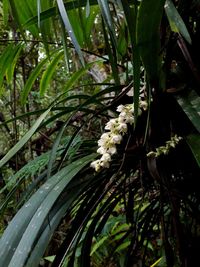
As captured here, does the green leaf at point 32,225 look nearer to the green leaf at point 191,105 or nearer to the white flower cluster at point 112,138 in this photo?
the white flower cluster at point 112,138

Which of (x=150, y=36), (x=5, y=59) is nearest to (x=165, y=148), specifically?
(x=150, y=36)

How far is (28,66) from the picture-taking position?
6.88ft

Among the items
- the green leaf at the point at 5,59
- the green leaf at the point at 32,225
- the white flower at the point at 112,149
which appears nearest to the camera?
the green leaf at the point at 32,225

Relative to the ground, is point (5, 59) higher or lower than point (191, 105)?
higher

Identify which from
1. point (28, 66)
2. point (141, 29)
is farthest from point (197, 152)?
point (28, 66)

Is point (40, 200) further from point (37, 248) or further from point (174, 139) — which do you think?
point (174, 139)

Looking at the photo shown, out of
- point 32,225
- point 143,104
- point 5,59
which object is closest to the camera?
point 32,225

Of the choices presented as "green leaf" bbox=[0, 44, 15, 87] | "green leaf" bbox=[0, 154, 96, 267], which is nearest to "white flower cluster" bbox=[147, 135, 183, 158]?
"green leaf" bbox=[0, 154, 96, 267]

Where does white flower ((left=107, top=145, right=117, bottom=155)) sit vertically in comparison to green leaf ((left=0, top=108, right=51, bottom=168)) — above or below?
below

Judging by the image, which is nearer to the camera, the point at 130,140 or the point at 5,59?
the point at 130,140

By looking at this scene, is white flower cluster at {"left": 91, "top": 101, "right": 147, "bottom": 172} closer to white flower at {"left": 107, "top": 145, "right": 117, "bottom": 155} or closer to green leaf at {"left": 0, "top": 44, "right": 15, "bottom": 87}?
white flower at {"left": 107, "top": 145, "right": 117, "bottom": 155}

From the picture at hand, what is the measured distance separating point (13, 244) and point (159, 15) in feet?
1.12

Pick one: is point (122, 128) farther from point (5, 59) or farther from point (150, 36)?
point (5, 59)

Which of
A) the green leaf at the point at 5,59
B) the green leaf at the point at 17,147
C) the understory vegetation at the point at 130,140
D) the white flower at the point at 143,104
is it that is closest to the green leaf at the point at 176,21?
the understory vegetation at the point at 130,140
